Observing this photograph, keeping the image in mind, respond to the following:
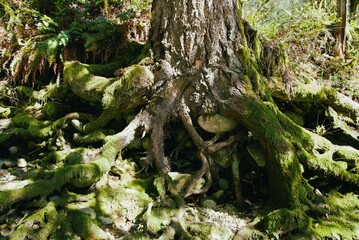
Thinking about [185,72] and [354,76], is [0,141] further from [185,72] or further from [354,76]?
[354,76]

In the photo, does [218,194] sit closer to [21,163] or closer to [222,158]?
[222,158]

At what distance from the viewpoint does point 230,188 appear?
447cm

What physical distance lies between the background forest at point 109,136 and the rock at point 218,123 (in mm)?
345

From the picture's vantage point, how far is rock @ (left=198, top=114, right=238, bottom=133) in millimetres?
4387

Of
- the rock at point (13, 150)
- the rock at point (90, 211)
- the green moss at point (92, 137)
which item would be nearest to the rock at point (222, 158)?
the green moss at point (92, 137)

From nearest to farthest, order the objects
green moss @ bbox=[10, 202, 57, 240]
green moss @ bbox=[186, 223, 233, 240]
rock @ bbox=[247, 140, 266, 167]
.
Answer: green moss @ bbox=[10, 202, 57, 240] < green moss @ bbox=[186, 223, 233, 240] < rock @ bbox=[247, 140, 266, 167]

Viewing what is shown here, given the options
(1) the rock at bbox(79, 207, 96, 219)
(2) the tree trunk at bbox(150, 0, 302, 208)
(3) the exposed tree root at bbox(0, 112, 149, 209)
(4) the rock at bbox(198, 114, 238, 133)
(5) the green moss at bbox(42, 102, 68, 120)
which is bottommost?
(1) the rock at bbox(79, 207, 96, 219)

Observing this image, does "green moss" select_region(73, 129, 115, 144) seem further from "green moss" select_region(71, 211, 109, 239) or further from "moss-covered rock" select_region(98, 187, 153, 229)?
"green moss" select_region(71, 211, 109, 239)

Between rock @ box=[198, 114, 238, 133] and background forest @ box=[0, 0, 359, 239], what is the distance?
0.35 meters

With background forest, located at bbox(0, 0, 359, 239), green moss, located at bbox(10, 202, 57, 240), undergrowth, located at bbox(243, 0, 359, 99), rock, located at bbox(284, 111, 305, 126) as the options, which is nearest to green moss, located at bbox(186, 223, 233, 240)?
background forest, located at bbox(0, 0, 359, 239)

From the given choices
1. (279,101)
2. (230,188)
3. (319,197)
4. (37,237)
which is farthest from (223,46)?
Result: (37,237)

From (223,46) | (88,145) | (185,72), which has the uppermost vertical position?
(223,46)

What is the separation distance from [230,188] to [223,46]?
204 cm

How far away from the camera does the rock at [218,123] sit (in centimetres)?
439
